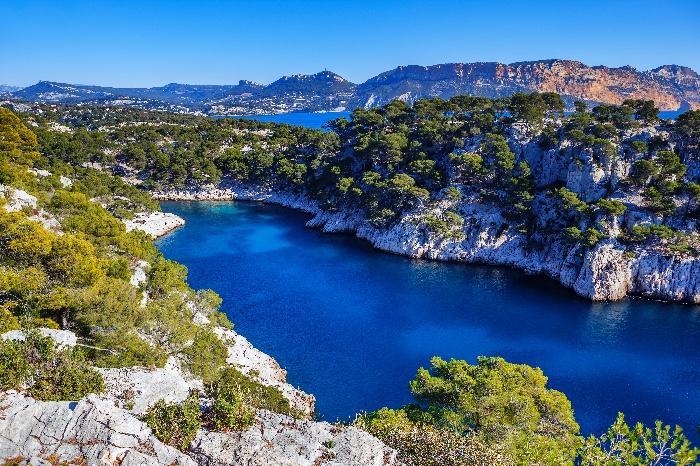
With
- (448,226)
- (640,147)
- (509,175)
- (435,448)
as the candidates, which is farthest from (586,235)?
(435,448)

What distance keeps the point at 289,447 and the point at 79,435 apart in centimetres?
548

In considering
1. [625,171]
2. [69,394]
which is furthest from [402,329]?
[625,171]

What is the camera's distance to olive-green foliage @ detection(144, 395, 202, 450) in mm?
12922

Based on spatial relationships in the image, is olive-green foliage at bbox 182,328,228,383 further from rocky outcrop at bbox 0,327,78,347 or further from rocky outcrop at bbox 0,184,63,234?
rocky outcrop at bbox 0,184,63,234

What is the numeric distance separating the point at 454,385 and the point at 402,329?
20046 millimetres

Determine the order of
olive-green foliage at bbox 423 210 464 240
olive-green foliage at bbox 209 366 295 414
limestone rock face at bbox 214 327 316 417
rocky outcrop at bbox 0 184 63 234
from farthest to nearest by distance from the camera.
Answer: olive-green foliage at bbox 423 210 464 240
rocky outcrop at bbox 0 184 63 234
limestone rock face at bbox 214 327 316 417
olive-green foliage at bbox 209 366 295 414

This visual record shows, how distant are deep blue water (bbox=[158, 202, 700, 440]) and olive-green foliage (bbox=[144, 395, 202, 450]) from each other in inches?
656

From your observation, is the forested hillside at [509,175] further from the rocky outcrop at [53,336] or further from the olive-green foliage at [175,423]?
the rocky outcrop at [53,336]

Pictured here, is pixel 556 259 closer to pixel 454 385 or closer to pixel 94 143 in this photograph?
pixel 454 385

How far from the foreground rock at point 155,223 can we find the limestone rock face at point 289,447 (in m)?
57.4

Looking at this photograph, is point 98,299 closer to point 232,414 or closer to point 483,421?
point 232,414

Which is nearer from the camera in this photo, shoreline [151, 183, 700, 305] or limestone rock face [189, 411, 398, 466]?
limestone rock face [189, 411, 398, 466]

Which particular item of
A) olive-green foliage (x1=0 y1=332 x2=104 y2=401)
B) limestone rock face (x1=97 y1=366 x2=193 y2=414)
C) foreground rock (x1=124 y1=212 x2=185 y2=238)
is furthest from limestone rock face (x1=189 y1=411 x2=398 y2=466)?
foreground rock (x1=124 y1=212 x2=185 y2=238)

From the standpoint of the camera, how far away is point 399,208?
65.4m
